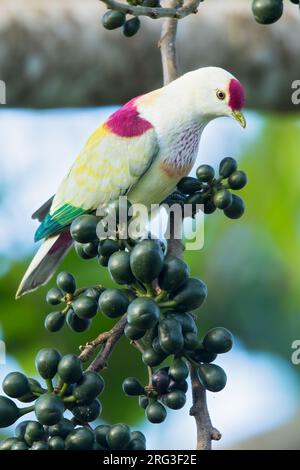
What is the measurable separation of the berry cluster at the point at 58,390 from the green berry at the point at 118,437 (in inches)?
3.4

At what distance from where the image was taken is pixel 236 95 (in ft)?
10.2

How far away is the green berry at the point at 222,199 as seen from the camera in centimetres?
256

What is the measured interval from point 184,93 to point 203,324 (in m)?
3.00

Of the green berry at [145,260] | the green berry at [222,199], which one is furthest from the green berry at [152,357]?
the green berry at [222,199]

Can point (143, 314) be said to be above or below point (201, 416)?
above

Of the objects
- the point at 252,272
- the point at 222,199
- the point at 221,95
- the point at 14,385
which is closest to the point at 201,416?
the point at 14,385

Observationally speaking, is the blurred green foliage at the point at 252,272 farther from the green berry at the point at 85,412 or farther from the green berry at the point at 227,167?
the green berry at the point at 85,412

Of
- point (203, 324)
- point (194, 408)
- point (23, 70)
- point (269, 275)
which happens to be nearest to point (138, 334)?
point (194, 408)

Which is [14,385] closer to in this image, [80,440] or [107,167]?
[80,440]

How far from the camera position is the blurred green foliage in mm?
5312

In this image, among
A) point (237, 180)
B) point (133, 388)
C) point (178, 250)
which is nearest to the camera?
point (133, 388)

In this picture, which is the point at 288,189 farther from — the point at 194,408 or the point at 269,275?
the point at 194,408

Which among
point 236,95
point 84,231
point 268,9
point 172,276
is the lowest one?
point 172,276

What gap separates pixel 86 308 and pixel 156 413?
0.28 metres
